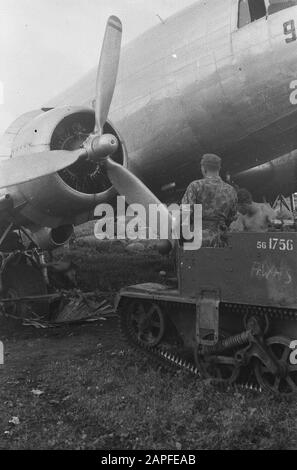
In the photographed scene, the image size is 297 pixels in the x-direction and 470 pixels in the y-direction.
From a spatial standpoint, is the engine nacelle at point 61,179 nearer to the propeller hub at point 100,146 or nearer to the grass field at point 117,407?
the propeller hub at point 100,146

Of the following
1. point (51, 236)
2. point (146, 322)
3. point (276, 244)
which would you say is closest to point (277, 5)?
point (276, 244)

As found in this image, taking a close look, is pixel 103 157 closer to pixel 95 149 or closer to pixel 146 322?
pixel 95 149

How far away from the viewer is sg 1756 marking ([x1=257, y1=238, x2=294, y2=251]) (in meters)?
4.27

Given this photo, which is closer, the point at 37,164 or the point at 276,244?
the point at 276,244

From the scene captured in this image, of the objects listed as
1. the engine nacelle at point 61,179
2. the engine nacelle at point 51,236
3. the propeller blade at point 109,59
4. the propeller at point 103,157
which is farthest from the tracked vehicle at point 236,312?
the propeller blade at point 109,59

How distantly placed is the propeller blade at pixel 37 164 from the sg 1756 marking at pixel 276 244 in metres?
3.11

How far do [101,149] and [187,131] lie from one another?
154 cm

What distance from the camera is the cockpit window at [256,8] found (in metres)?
6.86

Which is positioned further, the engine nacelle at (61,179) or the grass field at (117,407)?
the engine nacelle at (61,179)

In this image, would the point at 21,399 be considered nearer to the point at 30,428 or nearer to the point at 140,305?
the point at 30,428

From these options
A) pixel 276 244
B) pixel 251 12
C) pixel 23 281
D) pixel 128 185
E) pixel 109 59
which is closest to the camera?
pixel 276 244

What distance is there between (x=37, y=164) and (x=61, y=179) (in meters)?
0.42

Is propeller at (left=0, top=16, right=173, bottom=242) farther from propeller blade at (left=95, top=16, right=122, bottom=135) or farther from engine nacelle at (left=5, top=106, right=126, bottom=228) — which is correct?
engine nacelle at (left=5, top=106, right=126, bottom=228)

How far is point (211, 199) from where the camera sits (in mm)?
5219
